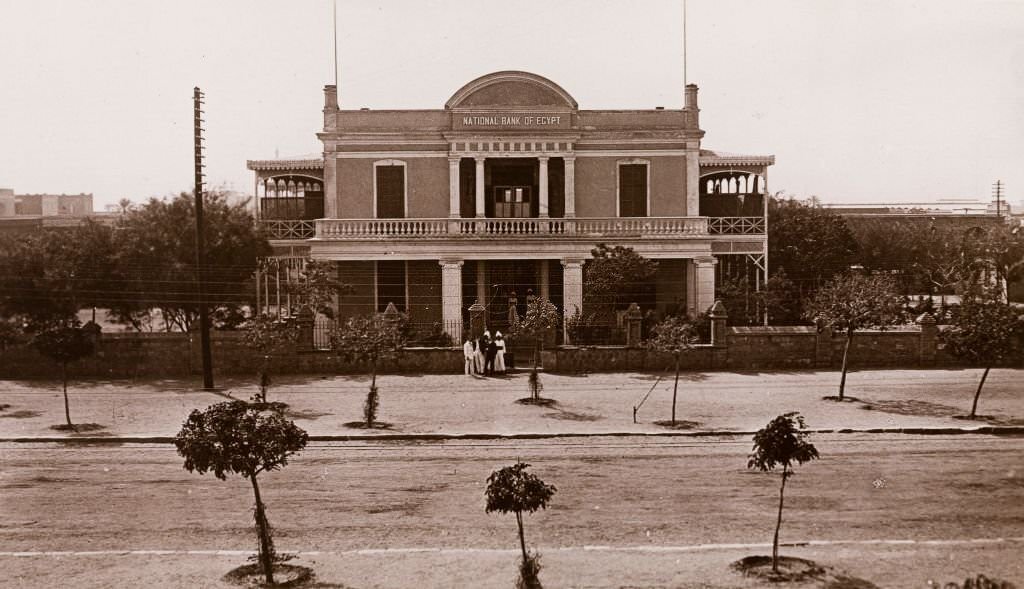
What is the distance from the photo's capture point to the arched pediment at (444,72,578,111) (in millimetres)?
32031

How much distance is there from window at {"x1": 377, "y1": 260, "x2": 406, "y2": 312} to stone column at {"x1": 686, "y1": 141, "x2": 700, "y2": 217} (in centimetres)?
1088

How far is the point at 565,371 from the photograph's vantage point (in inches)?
1038

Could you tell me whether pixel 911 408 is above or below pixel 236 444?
below

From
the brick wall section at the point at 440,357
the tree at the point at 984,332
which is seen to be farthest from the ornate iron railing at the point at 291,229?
the tree at the point at 984,332

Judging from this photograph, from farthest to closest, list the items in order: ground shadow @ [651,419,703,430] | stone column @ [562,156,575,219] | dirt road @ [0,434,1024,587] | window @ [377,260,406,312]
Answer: window @ [377,260,406,312] < stone column @ [562,156,575,219] < ground shadow @ [651,419,703,430] < dirt road @ [0,434,1024,587]

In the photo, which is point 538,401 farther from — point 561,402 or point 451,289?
point 451,289

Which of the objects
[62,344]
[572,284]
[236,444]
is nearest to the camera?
[236,444]

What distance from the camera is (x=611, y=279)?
28688 millimetres

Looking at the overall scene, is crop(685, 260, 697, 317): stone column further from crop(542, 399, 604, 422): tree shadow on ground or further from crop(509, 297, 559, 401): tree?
crop(542, 399, 604, 422): tree shadow on ground

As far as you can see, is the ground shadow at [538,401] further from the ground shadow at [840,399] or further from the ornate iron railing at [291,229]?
the ornate iron railing at [291,229]

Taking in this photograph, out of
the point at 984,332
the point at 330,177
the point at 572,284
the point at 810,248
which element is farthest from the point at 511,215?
the point at 984,332

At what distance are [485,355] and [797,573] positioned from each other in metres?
16.7

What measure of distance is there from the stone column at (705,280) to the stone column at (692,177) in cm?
209

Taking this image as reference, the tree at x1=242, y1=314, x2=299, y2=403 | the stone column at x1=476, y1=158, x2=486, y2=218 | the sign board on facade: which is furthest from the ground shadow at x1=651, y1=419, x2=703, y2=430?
the sign board on facade
